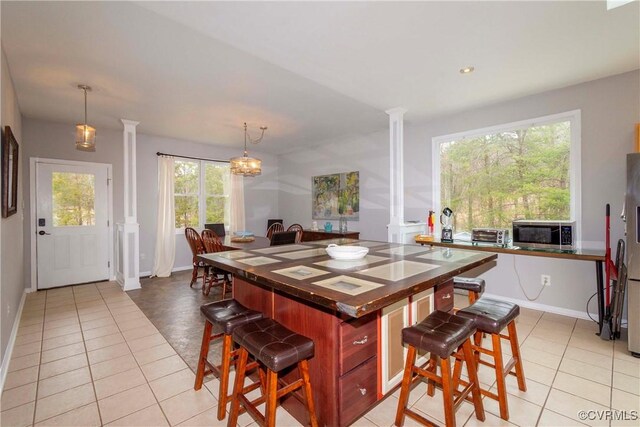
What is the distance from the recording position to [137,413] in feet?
5.74

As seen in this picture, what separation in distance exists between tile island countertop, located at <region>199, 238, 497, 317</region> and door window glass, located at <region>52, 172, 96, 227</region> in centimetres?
A: 407

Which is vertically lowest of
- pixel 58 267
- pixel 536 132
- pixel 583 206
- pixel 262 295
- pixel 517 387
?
pixel 517 387

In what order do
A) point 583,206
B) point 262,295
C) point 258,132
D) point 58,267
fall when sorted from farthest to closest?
point 258,132, point 58,267, point 583,206, point 262,295

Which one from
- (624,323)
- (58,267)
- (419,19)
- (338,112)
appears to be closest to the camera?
(419,19)

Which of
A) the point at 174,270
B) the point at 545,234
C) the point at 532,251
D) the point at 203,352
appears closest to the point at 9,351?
the point at 203,352

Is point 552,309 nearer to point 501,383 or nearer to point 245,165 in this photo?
point 501,383

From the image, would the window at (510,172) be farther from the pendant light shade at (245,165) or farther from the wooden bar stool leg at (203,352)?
the wooden bar stool leg at (203,352)

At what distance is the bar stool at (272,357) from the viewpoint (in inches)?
51.8

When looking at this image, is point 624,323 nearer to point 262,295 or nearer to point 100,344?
point 262,295

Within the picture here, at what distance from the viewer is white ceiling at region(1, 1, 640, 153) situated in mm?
2037

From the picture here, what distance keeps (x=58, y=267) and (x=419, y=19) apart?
18.9ft

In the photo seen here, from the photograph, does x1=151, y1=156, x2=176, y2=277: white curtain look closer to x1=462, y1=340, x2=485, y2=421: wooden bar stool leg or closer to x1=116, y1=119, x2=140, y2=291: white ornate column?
x1=116, y1=119, x2=140, y2=291: white ornate column

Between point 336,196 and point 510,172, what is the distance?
3.00 metres

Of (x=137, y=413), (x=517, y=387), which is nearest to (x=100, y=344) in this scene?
(x=137, y=413)
